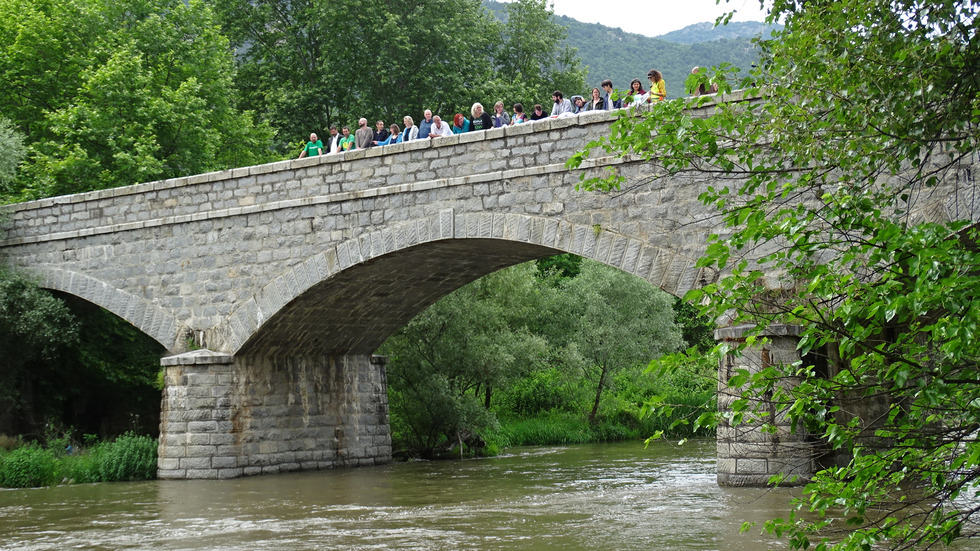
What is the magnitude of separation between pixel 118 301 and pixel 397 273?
4207 mm

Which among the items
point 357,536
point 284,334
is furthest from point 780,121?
point 284,334

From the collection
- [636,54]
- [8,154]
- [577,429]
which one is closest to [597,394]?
[577,429]

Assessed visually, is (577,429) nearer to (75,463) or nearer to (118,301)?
(118,301)

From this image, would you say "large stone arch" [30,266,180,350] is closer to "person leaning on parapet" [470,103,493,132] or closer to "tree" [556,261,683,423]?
"person leaning on parapet" [470,103,493,132]

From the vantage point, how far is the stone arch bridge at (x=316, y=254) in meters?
11.1

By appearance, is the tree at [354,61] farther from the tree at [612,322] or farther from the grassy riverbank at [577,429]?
the grassy riverbank at [577,429]

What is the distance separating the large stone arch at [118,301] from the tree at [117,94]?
3.79 metres

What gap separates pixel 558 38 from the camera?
31406 millimetres

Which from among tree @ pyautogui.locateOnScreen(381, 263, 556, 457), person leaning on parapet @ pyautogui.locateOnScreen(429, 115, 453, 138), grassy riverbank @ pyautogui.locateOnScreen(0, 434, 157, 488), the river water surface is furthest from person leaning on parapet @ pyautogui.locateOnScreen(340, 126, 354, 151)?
grassy riverbank @ pyautogui.locateOnScreen(0, 434, 157, 488)

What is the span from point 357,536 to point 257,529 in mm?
1091

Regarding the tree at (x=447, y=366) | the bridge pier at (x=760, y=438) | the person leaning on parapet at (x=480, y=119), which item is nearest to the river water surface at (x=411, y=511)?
the bridge pier at (x=760, y=438)

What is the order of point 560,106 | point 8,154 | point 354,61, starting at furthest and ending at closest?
point 354,61, point 8,154, point 560,106

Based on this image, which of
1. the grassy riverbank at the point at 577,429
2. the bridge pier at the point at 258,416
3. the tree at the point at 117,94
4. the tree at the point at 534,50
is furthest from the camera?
the tree at the point at 534,50

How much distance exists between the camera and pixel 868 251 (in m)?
3.73
